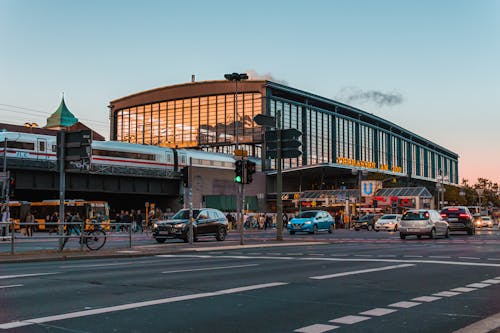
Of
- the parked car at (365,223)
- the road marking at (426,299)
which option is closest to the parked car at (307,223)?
the parked car at (365,223)

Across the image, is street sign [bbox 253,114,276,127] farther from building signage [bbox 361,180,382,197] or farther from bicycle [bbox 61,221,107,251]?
building signage [bbox 361,180,382,197]

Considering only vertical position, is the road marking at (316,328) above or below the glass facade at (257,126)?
below

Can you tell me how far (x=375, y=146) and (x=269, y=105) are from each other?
3538cm

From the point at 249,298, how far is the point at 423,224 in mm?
24179

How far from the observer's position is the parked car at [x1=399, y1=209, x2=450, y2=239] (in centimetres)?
3106

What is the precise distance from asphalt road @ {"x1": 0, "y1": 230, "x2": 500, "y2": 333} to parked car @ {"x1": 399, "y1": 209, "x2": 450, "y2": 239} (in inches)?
694

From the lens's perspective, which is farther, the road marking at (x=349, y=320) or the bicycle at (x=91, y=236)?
the bicycle at (x=91, y=236)

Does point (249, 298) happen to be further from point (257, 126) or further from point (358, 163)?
point (358, 163)

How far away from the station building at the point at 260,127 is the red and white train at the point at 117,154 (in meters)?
18.9

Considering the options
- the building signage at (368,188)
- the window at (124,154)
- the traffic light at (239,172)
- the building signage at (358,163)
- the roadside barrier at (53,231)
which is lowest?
the roadside barrier at (53,231)

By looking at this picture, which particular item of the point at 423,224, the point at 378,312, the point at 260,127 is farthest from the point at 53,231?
the point at 260,127

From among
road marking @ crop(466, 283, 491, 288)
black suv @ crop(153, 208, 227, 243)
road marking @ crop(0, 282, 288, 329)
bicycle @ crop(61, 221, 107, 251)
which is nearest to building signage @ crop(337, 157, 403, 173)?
black suv @ crop(153, 208, 227, 243)

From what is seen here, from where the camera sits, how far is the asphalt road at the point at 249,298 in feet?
21.9

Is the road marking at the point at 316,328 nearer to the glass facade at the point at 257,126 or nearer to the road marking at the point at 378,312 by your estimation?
the road marking at the point at 378,312
